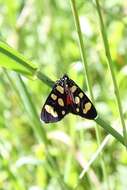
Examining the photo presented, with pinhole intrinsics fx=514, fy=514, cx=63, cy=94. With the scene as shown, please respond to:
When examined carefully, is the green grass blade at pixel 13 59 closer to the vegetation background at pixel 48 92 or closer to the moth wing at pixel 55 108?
the moth wing at pixel 55 108

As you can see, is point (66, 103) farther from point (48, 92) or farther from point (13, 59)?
point (48, 92)

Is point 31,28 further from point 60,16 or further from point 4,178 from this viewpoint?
point 4,178

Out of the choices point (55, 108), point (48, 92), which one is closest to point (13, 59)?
point (55, 108)

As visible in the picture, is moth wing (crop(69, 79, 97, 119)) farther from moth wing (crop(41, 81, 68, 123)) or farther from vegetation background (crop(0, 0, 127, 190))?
vegetation background (crop(0, 0, 127, 190))

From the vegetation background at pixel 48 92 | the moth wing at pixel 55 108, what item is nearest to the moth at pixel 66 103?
the moth wing at pixel 55 108

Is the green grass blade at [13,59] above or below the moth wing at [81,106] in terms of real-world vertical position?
above

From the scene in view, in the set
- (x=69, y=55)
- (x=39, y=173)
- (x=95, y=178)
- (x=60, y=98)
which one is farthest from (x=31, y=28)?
(x=60, y=98)

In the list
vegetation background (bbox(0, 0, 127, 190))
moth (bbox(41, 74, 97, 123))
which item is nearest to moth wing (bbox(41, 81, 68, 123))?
moth (bbox(41, 74, 97, 123))
